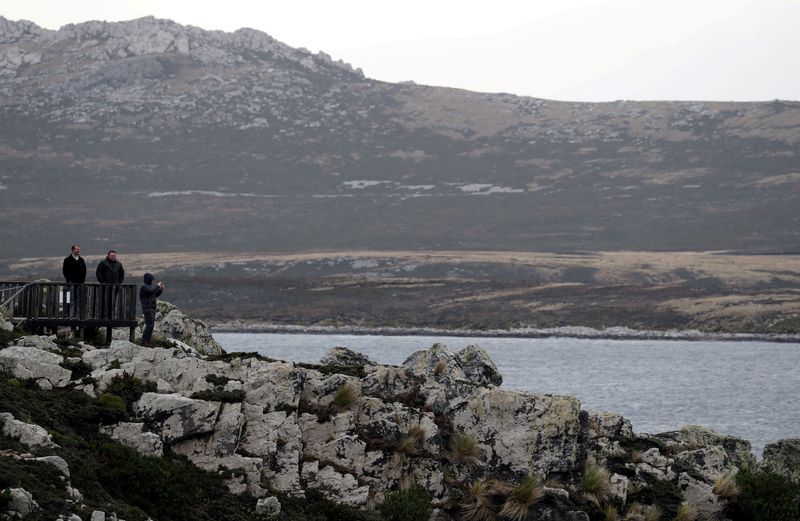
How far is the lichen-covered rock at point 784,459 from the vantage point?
32.5 meters

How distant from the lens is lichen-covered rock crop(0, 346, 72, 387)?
24422 mm

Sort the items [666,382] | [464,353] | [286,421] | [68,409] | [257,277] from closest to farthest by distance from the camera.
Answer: [68,409]
[286,421]
[464,353]
[666,382]
[257,277]

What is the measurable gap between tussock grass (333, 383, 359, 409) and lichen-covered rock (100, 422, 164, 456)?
16.2 ft

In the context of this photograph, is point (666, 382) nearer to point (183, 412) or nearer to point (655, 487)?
point (655, 487)

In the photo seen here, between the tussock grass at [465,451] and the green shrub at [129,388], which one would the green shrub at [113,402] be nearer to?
the green shrub at [129,388]

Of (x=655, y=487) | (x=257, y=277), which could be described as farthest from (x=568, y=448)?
(x=257, y=277)

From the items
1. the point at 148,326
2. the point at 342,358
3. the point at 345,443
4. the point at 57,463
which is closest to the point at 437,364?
the point at 342,358

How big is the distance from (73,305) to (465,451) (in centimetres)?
1110

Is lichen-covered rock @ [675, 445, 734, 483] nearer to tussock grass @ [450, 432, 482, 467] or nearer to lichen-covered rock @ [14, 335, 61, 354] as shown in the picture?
tussock grass @ [450, 432, 482, 467]

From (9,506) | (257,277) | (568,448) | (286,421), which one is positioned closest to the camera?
(9,506)

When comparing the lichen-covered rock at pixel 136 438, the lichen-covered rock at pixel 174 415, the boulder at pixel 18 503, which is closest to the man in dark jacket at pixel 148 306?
the lichen-covered rock at pixel 174 415

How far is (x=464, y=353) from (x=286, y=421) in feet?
33.2

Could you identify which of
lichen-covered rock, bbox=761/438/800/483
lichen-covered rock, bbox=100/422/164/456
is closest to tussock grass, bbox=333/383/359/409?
lichen-covered rock, bbox=100/422/164/456

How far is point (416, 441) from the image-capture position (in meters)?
26.7
